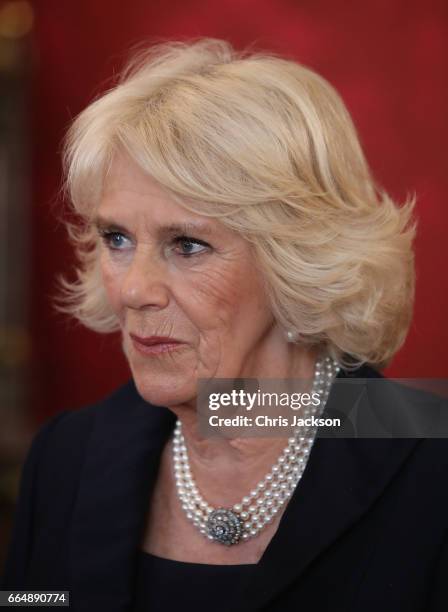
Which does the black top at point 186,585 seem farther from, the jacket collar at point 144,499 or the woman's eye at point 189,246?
the woman's eye at point 189,246

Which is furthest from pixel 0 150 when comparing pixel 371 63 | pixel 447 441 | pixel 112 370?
pixel 447 441

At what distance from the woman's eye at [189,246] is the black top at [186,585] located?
1.81 ft

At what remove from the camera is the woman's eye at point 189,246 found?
1393 millimetres

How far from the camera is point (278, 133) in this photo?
1390 mm

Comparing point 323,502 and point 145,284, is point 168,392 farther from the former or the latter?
point 323,502

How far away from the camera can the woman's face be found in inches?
54.3

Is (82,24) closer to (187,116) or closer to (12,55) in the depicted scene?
(12,55)

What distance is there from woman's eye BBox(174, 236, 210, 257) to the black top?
0.55 meters

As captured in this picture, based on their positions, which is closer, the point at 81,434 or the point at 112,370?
the point at 81,434

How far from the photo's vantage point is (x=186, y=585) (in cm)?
145

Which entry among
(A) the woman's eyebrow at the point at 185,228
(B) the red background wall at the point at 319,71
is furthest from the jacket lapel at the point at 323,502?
(B) the red background wall at the point at 319,71

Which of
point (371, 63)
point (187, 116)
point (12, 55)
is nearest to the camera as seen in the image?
point (187, 116)

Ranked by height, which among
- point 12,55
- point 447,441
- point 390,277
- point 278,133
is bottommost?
point 447,441

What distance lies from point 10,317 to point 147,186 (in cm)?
199
